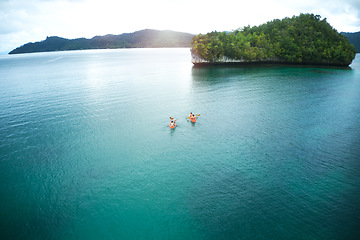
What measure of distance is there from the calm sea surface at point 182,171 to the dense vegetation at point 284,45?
69139 millimetres

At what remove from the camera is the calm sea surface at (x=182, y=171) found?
53.4 feet

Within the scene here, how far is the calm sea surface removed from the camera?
16.3m

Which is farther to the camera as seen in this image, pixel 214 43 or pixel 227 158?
pixel 214 43

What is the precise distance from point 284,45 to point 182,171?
111 m

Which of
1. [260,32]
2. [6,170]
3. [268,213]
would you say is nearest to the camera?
[268,213]

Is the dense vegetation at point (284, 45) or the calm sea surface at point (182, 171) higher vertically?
the dense vegetation at point (284, 45)

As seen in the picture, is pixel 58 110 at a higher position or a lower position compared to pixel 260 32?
lower

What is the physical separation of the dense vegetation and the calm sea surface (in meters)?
69.1

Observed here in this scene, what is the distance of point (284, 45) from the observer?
108250mm

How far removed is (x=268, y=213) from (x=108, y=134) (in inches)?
961

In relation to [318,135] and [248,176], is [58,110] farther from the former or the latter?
[318,135]

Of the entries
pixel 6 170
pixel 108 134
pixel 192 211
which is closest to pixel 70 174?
pixel 6 170

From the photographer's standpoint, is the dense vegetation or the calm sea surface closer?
the calm sea surface

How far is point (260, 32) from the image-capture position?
413 ft
